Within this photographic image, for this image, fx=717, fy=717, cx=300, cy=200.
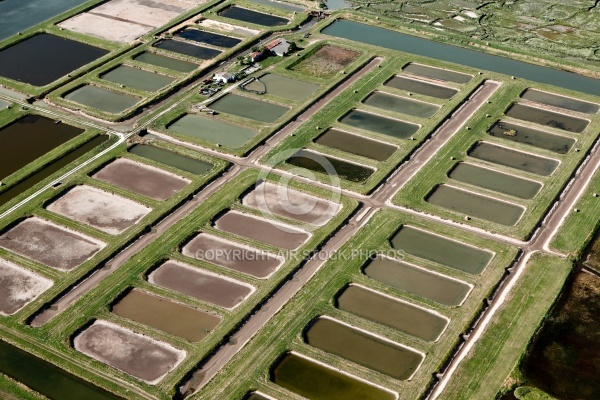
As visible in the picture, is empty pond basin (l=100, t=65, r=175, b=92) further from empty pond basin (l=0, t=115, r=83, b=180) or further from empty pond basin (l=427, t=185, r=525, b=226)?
empty pond basin (l=427, t=185, r=525, b=226)

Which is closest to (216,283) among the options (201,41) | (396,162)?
(396,162)

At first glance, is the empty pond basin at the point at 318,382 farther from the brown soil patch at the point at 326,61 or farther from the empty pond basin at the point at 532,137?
the brown soil patch at the point at 326,61

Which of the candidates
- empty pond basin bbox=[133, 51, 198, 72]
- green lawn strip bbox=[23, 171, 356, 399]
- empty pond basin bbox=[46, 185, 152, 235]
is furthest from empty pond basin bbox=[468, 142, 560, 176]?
empty pond basin bbox=[133, 51, 198, 72]

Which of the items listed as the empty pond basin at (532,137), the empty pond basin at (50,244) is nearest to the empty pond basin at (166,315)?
the empty pond basin at (50,244)

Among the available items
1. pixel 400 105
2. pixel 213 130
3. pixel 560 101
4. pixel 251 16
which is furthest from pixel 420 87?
pixel 251 16

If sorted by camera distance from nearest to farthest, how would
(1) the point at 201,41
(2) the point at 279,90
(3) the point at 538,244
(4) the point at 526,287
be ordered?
(4) the point at 526,287, (3) the point at 538,244, (2) the point at 279,90, (1) the point at 201,41

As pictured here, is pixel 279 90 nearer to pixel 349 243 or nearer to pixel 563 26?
pixel 349 243
